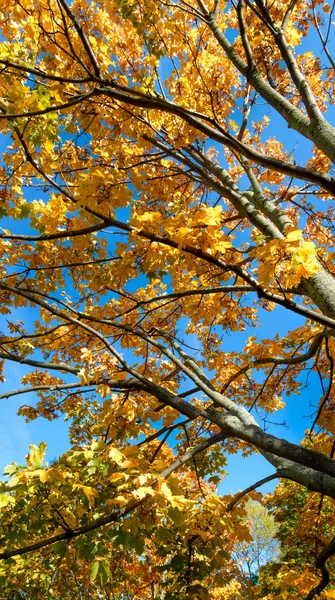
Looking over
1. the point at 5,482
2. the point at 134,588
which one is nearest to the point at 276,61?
the point at 5,482

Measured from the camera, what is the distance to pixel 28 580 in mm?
7094

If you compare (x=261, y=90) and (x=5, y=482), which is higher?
(x=261, y=90)

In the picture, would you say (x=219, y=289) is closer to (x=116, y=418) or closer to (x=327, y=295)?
(x=327, y=295)

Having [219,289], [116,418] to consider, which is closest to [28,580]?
[116,418]

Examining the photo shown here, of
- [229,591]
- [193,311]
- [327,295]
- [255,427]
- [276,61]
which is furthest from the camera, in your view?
[229,591]

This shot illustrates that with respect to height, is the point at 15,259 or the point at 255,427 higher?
the point at 15,259

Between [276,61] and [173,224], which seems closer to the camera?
[173,224]

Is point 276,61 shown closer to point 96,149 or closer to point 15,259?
point 96,149

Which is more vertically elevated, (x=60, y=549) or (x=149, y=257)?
(x=149, y=257)

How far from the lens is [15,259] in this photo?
4797 mm

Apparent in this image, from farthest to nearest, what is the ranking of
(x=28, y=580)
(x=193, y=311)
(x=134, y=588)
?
(x=134, y=588) → (x=28, y=580) → (x=193, y=311)

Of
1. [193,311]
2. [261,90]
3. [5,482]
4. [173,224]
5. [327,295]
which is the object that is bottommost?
[5,482]

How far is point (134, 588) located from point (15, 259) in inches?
305

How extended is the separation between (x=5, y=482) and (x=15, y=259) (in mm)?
3172
